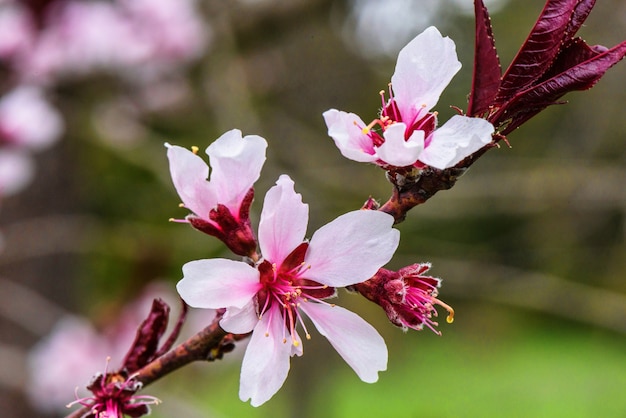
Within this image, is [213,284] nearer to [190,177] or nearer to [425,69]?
[190,177]

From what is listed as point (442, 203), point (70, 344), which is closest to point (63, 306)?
point (70, 344)

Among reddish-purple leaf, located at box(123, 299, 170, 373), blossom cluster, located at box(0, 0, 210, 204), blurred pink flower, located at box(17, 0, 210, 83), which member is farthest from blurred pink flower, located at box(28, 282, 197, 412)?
reddish-purple leaf, located at box(123, 299, 170, 373)

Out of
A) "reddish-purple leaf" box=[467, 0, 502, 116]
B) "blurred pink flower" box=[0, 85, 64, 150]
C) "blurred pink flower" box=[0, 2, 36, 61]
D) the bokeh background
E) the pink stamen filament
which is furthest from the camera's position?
the bokeh background

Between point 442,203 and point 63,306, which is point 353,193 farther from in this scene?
point 63,306

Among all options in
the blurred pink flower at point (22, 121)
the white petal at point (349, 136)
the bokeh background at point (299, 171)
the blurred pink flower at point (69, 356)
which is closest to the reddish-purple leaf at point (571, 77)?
the white petal at point (349, 136)

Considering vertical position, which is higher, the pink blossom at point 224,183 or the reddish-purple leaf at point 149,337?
the pink blossom at point 224,183

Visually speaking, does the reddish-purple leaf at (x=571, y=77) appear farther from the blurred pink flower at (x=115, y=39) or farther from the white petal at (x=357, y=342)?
the blurred pink flower at (x=115, y=39)

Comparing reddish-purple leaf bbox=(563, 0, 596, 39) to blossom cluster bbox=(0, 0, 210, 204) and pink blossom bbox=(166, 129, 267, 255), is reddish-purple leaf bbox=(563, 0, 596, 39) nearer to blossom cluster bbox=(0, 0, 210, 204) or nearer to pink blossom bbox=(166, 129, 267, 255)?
pink blossom bbox=(166, 129, 267, 255)
